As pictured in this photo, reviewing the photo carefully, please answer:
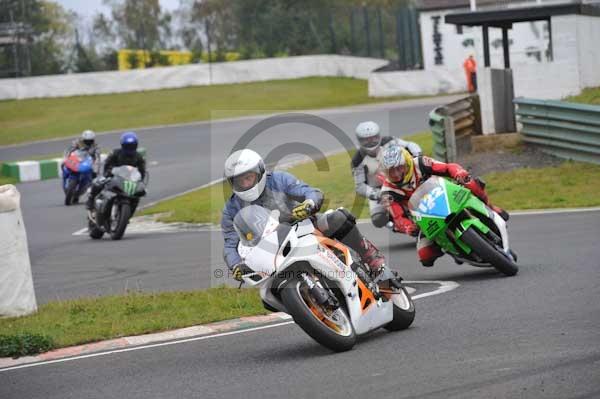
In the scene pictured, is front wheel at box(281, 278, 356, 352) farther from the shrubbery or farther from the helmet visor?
the helmet visor

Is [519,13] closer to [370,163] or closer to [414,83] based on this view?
[370,163]

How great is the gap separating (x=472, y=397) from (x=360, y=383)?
86 cm

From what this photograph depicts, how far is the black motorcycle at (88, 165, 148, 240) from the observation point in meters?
19.6

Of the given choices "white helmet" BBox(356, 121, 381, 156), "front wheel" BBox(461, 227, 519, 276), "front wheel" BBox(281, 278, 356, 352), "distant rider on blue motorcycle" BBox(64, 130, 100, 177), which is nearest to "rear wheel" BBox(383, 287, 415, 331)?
"front wheel" BBox(281, 278, 356, 352)

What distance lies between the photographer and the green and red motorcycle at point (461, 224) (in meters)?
11.0

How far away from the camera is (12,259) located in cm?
1099

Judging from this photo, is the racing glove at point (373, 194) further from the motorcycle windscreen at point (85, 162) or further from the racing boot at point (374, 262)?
the motorcycle windscreen at point (85, 162)

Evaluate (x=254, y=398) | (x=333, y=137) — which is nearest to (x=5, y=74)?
(x=333, y=137)

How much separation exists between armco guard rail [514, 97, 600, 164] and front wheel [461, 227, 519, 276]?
31.8ft

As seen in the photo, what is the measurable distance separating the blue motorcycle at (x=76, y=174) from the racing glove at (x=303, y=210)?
1816cm

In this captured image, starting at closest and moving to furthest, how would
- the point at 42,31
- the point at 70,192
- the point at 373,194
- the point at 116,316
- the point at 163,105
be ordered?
1. the point at 116,316
2. the point at 373,194
3. the point at 70,192
4. the point at 163,105
5. the point at 42,31

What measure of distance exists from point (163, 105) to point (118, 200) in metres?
27.3

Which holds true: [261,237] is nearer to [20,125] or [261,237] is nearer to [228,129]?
[228,129]

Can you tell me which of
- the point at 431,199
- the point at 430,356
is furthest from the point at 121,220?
the point at 430,356
